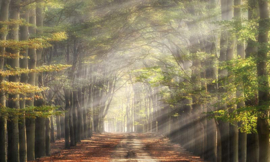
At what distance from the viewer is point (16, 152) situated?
15.5m

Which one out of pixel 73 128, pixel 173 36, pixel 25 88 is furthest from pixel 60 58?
pixel 25 88

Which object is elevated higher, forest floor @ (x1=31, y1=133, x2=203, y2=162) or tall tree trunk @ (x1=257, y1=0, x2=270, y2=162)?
tall tree trunk @ (x1=257, y1=0, x2=270, y2=162)

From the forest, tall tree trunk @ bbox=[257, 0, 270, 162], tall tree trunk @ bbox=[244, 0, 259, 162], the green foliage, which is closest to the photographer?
tall tree trunk @ bbox=[257, 0, 270, 162]

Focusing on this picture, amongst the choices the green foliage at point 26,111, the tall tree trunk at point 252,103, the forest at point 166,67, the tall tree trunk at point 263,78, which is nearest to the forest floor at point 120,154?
the forest at point 166,67

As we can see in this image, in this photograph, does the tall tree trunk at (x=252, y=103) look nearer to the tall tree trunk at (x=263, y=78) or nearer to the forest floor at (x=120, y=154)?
the tall tree trunk at (x=263, y=78)

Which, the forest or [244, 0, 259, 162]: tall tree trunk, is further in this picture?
[244, 0, 259, 162]: tall tree trunk

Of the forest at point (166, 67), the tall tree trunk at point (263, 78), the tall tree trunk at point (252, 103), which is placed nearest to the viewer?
the tall tree trunk at point (263, 78)

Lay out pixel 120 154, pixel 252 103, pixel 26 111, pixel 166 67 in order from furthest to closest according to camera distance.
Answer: pixel 166 67 → pixel 120 154 → pixel 26 111 → pixel 252 103

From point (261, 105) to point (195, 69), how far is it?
36.8ft

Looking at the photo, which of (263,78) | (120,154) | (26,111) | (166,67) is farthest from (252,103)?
(120,154)

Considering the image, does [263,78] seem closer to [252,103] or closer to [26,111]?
[252,103]

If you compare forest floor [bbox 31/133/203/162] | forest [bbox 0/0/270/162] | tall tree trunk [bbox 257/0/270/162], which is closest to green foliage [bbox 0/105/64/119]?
forest [bbox 0/0/270/162]

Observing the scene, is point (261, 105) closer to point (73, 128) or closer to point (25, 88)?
point (25, 88)

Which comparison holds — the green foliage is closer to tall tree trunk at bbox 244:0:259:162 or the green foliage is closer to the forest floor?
the forest floor
